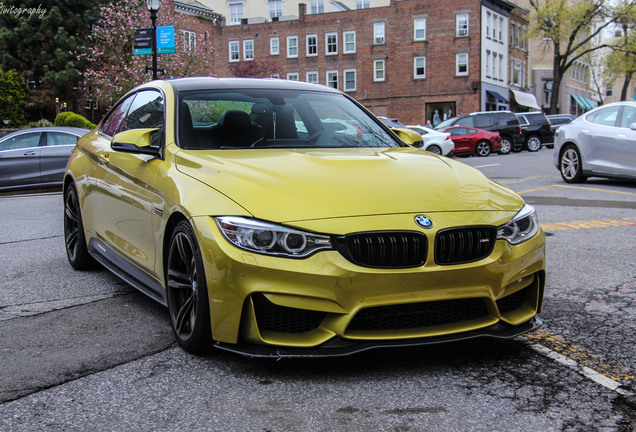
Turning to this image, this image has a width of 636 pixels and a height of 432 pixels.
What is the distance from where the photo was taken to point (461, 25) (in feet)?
186

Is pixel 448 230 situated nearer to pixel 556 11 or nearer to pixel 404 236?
pixel 404 236

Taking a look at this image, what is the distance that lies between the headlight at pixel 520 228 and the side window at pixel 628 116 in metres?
9.90

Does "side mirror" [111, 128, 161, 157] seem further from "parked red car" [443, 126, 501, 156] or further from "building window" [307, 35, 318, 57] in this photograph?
"building window" [307, 35, 318, 57]

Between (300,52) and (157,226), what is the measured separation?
200 ft

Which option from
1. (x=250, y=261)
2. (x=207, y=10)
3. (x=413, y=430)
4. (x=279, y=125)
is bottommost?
(x=413, y=430)

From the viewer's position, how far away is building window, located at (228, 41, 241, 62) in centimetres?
6565

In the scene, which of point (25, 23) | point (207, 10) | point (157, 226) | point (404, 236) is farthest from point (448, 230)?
point (207, 10)

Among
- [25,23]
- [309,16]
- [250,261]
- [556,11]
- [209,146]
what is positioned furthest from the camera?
[309,16]

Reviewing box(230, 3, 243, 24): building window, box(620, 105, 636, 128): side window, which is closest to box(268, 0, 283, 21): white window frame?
box(230, 3, 243, 24): building window

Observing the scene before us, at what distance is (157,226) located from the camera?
13.6ft

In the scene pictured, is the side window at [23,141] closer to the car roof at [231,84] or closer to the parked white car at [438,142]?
the car roof at [231,84]

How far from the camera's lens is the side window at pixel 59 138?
52.6 ft

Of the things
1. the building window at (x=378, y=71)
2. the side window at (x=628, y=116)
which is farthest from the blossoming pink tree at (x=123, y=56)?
the side window at (x=628, y=116)

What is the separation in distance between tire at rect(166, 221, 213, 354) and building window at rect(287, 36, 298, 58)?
201 ft
